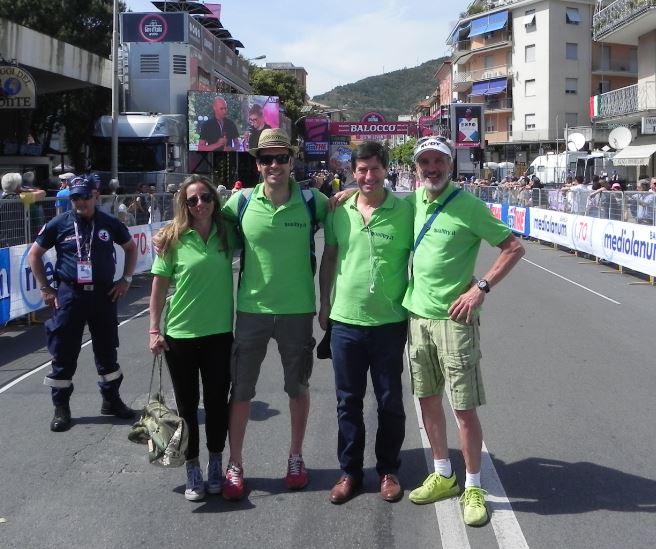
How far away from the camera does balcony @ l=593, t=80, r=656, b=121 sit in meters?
32.6

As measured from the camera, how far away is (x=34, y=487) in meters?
4.79

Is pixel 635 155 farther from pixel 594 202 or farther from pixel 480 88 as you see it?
pixel 480 88

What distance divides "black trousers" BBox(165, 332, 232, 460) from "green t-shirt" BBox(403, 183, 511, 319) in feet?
3.90

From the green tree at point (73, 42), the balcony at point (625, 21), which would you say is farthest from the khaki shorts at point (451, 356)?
the green tree at point (73, 42)

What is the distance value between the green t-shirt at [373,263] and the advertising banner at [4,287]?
6.47 m

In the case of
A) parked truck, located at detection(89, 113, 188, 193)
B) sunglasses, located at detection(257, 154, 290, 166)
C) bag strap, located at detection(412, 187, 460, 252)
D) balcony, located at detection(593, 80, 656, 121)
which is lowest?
bag strap, located at detection(412, 187, 460, 252)

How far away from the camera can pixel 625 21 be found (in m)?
31.6

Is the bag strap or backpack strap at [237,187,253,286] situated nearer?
the bag strap

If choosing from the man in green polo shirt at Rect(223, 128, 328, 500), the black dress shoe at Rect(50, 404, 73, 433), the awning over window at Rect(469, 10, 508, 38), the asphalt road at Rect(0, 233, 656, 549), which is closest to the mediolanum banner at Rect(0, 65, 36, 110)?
the asphalt road at Rect(0, 233, 656, 549)

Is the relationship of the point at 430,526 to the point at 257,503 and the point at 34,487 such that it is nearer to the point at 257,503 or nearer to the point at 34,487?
the point at 257,503

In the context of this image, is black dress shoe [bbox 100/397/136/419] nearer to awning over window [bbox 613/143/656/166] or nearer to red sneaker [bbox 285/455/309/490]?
red sneaker [bbox 285/455/309/490]

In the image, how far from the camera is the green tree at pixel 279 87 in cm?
7425

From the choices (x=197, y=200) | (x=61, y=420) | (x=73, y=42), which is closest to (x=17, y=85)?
(x=61, y=420)

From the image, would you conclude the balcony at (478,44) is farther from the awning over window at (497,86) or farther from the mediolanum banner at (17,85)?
the mediolanum banner at (17,85)
